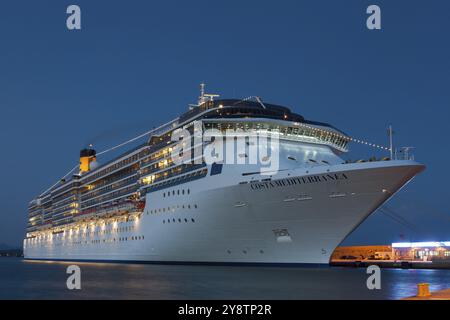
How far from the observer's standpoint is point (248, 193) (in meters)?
35.0

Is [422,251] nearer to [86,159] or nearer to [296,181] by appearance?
[296,181]

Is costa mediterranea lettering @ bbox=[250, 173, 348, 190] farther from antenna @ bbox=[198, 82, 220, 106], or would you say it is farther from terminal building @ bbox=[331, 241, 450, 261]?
terminal building @ bbox=[331, 241, 450, 261]

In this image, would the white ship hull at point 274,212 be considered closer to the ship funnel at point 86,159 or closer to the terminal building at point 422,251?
the terminal building at point 422,251

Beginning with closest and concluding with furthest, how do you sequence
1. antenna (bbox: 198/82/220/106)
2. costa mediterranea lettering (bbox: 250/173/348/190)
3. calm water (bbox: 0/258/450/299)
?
calm water (bbox: 0/258/450/299) → costa mediterranea lettering (bbox: 250/173/348/190) → antenna (bbox: 198/82/220/106)

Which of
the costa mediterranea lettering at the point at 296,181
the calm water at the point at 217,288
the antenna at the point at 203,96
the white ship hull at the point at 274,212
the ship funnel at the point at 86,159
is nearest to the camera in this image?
the calm water at the point at 217,288

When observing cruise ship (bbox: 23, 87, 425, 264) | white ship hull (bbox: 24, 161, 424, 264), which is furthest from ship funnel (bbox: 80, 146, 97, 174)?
white ship hull (bbox: 24, 161, 424, 264)

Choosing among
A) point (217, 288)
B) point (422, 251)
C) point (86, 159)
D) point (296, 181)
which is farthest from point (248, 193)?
A: point (86, 159)

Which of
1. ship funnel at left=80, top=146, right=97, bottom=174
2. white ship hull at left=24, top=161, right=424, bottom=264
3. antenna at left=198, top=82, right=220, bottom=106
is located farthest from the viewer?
ship funnel at left=80, top=146, right=97, bottom=174

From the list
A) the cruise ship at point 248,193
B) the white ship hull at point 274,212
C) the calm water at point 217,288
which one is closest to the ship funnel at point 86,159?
the cruise ship at point 248,193

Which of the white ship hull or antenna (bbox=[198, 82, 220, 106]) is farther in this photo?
antenna (bbox=[198, 82, 220, 106])

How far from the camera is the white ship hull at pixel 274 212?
3197 centimetres

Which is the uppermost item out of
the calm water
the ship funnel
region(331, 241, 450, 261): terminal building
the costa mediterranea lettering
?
the ship funnel

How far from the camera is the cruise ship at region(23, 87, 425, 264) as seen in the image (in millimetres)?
32469
